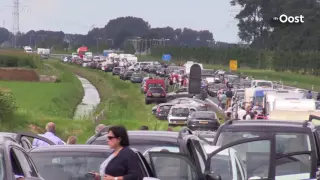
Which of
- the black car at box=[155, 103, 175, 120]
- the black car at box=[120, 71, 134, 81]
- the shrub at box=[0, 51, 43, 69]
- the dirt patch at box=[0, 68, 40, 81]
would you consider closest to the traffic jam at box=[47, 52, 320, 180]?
the black car at box=[155, 103, 175, 120]

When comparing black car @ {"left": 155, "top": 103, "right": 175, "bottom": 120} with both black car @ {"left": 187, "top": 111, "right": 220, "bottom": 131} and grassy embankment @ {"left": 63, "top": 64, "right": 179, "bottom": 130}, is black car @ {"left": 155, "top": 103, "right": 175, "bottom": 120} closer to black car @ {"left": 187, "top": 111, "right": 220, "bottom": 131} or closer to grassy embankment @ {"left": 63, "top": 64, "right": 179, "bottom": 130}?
grassy embankment @ {"left": 63, "top": 64, "right": 179, "bottom": 130}

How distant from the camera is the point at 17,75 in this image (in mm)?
106062

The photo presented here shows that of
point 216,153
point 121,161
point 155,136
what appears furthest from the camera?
point 155,136

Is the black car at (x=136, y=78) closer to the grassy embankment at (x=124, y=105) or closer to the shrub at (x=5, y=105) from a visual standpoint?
the grassy embankment at (x=124, y=105)

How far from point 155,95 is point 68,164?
2438 inches

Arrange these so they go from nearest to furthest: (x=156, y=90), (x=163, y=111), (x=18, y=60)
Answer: (x=163, y=111), (x=156, y=90), (x=18, y=60)

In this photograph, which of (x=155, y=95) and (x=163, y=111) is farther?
(x=155, y=95)

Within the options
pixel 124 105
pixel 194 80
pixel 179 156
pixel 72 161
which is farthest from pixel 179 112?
pixel 72 161

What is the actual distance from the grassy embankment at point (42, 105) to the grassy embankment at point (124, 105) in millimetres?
2164

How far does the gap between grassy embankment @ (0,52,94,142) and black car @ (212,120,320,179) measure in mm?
22609

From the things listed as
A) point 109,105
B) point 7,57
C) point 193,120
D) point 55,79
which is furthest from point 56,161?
point 7,57

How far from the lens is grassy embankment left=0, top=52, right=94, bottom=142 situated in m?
41.6

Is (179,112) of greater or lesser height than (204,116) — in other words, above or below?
below

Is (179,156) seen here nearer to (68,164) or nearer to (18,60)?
(68,164)
